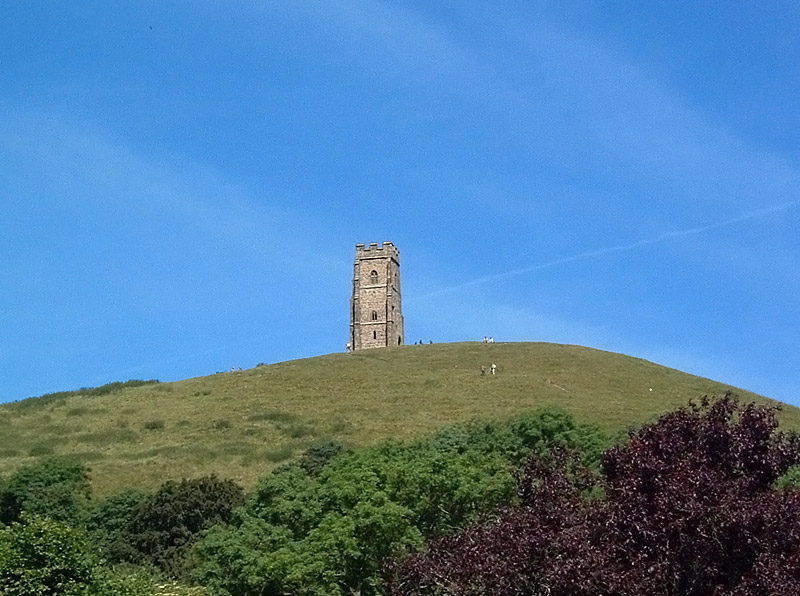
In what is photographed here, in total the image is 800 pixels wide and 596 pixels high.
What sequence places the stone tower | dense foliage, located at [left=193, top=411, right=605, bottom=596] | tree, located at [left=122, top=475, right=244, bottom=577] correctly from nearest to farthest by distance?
dense foliage, located at [left=193, top=411, right=605, bottom=596] → tree, located at [left=122, top=475, right=244, bottom=577] → the stone tower

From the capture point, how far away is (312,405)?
70.9m

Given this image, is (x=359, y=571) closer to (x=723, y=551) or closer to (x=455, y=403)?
(x=723, y=551)

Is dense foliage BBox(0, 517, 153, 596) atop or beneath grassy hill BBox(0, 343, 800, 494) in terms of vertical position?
beneath

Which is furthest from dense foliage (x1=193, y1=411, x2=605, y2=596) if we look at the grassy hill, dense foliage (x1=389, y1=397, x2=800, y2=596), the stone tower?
the stone tower

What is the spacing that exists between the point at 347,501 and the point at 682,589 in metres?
17.1

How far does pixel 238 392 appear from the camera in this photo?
76.9 m

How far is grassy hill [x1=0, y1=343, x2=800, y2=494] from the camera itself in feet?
192

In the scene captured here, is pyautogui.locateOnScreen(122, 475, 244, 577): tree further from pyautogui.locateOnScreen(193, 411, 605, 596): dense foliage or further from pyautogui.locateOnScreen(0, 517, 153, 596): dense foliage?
pyautogui.locateOnScreen(0, 517, 153, 596): dense foliage

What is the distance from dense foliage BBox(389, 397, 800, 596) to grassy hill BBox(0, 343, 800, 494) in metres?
35.2

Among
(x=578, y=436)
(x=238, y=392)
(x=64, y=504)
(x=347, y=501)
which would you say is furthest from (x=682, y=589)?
(x=238, y=392)


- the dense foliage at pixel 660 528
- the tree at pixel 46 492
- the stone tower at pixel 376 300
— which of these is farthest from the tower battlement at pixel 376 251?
the dense foliage at pixel 660 528

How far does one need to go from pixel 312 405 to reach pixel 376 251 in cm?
4439

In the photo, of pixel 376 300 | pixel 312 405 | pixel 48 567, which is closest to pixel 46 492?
pixel 312 405

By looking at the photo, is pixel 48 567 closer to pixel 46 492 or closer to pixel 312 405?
pixel 46 492
